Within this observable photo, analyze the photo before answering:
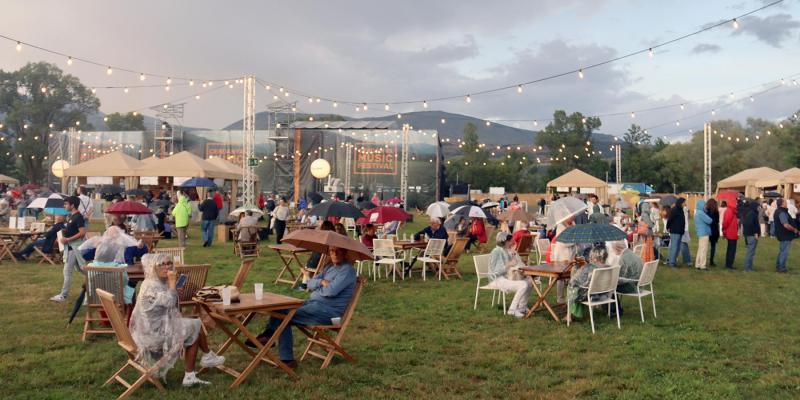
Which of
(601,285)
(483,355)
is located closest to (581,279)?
(601,285)

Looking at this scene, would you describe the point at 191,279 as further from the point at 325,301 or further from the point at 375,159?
the point at 375,159

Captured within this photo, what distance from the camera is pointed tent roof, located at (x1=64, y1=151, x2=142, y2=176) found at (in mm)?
17477

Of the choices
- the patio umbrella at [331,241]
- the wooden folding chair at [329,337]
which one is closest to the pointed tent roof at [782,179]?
the patio umbrella at [331,241]

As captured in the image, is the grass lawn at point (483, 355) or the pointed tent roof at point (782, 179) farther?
the pointed tent roof at point (782, 179)

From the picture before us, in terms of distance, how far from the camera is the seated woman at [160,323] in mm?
4098

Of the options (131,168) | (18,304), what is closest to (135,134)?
(131,168)

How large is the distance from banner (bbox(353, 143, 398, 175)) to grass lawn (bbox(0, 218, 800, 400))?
3034cm

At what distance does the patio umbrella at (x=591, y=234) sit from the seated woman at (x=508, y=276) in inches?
31.0

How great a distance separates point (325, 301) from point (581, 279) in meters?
3.07

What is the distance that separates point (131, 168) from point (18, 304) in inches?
444

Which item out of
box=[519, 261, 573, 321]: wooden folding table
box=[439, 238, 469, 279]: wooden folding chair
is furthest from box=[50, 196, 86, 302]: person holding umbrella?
box=[519, 261, 573, 321]: wooden folding table

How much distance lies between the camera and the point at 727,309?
7551mm

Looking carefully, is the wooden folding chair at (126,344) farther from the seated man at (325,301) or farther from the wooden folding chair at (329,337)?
the wooden folding chair at (329,337)

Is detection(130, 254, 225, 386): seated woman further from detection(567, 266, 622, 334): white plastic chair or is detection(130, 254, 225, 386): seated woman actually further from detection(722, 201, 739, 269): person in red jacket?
detection(722, 201, 739, 269): person in red jacket
